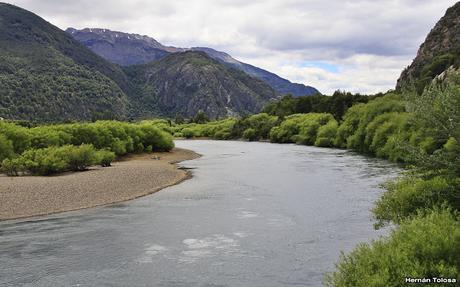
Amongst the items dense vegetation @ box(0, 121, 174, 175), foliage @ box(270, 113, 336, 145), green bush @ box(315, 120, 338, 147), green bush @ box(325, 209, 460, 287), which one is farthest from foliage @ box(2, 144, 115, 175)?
foliage @ box(270, 113, 336, 145)

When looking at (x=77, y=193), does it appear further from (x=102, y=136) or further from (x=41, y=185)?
(x=102, y=136)

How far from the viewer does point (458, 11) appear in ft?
653

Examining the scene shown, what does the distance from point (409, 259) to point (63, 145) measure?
210ft

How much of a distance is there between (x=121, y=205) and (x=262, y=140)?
13351 centimetres

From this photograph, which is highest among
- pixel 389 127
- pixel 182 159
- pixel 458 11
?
pixel 458 11

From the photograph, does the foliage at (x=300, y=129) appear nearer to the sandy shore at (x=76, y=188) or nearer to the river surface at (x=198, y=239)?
the sandy shore at (x=76, y=188)

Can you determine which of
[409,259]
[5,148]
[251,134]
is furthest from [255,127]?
[409,259]

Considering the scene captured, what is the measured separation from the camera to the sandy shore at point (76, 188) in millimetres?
38719

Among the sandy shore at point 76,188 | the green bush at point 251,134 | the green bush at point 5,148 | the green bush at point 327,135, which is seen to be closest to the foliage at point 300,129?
the green bush at point 327,135

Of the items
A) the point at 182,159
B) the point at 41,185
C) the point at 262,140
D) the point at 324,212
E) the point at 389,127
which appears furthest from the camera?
the point at 262,140

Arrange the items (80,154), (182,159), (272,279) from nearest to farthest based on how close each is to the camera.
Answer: (272,279) < (80,154) < (182,159)

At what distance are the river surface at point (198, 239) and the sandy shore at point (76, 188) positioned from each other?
256 cm

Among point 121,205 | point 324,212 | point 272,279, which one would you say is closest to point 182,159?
point 121,205

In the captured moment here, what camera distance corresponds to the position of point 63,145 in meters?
70.4
